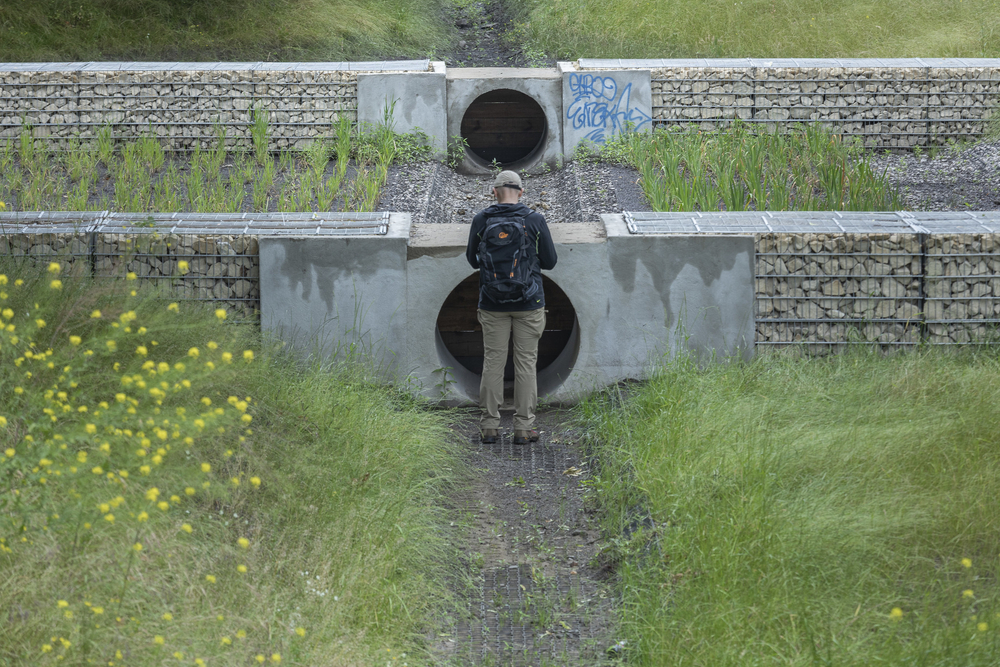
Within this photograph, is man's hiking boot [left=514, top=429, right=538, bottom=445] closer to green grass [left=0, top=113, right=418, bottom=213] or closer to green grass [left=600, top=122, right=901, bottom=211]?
green grass [left=600, top=122, right=901, bottom=211]

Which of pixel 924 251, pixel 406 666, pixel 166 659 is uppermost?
pixel 924 251

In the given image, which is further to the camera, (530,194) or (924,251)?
(530,194)

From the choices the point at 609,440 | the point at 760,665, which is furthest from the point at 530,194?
the point at 760,665

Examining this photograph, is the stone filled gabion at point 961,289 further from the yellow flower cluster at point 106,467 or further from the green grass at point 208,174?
the green grass at point 208,174

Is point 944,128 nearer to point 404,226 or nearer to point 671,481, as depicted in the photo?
point 404,226

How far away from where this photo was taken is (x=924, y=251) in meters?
6.54

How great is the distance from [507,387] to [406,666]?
386 centimetres

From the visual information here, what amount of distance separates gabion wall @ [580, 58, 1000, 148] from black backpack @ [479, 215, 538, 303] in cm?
657

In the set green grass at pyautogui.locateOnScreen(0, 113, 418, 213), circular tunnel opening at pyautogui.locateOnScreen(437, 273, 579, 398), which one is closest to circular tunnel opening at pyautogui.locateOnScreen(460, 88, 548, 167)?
green grass at pyautogui.locateOnScreen(0, 113, 418, 213)

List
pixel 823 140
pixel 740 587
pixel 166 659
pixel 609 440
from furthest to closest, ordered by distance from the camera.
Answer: pixel 823 140, pixel 609 440, pixel 740 587, pixel 166 659

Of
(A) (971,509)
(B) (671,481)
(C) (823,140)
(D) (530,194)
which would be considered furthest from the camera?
(D) (530,194)

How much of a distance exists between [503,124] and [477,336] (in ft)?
21.3

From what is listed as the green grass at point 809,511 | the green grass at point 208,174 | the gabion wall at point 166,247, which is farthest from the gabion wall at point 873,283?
the green grass at point 208,174

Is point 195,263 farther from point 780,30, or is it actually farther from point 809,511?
point 780,30
